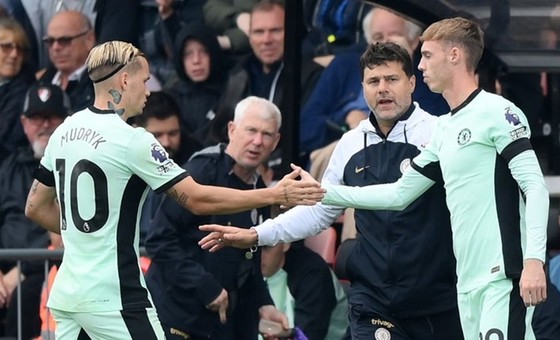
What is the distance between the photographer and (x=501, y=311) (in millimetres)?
7191

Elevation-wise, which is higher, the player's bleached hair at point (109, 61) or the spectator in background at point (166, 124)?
the player's bleached hair at point (109, 61)

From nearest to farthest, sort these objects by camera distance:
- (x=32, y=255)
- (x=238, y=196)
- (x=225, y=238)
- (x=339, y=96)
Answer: (x=238, y=196)
(x=225, y=238)
(x=32, y=255)
(x=339, y=96)

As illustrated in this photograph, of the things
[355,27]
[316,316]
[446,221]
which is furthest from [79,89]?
[446,221]

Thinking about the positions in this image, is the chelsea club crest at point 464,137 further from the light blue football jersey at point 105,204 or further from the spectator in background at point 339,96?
the spectator in background at point 339,96

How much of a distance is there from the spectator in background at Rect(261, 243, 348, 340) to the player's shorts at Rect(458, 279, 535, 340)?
2.72m

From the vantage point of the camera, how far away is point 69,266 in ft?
24.5

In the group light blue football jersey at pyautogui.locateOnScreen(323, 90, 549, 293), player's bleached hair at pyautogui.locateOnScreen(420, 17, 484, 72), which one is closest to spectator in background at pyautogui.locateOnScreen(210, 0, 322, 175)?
player's bleached hair at pyautogui.locateOnScreen(420, 17, 484, 72)

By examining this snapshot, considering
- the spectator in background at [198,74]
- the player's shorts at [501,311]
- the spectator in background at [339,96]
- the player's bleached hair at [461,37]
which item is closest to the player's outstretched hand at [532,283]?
the player's shorts at [501,311]

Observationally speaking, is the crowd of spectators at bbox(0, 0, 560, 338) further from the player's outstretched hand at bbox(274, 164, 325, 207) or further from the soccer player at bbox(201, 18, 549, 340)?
the soccer player at bbox(201, 18, 549, 340)

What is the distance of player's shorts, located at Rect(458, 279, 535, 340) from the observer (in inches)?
283

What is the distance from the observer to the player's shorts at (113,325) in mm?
7352

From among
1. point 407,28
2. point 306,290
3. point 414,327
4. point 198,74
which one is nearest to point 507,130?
point 414,327

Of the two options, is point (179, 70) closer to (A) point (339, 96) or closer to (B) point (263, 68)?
(B) point (263, 68)

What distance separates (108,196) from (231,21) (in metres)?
4.99
